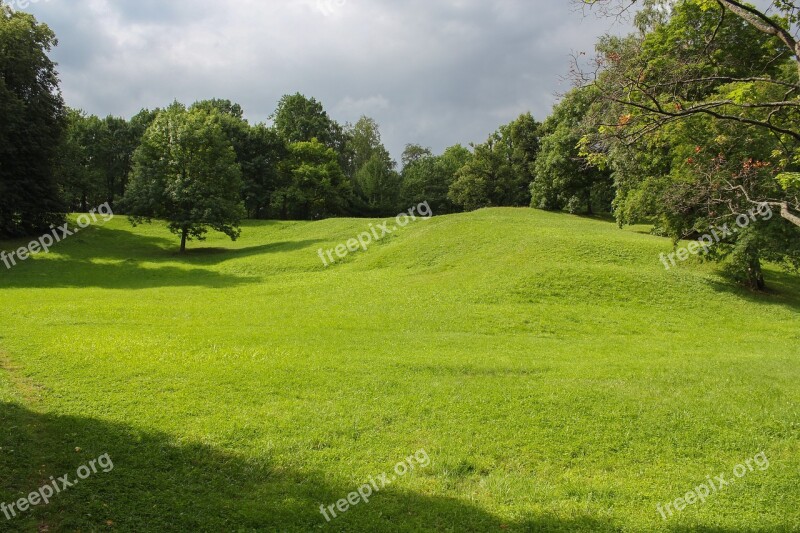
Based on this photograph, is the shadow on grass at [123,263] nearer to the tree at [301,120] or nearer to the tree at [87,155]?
the tree at [87,155]

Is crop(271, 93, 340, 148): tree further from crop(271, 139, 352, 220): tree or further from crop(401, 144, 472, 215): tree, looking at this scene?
crop(401, 144, 472, 215): tree

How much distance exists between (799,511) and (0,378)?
1598cm

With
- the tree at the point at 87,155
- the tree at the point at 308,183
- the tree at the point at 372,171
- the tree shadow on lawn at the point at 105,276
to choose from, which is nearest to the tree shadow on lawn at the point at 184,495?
the tree shadow on lawn at the point at 105,276

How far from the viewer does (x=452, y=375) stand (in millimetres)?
13742

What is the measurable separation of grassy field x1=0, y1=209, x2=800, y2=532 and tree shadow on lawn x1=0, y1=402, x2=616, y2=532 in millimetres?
36

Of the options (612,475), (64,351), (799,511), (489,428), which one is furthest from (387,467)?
(64,351)

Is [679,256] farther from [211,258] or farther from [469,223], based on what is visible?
[211,258]

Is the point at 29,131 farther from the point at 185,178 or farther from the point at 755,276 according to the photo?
the point at 755,276

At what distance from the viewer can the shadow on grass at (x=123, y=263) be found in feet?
99.0

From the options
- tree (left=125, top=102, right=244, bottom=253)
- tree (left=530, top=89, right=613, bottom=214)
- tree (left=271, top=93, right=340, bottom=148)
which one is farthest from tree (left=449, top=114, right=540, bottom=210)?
tree (left=125, top=102, right=244, bottom=253)

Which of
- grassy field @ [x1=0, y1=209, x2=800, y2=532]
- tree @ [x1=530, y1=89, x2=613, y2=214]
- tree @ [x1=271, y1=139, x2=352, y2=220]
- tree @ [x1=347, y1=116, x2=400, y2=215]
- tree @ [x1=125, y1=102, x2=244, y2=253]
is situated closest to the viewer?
grassy field @ [x1=0, y1=209, x2=800, y2=532]

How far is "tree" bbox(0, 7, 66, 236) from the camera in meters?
38.1

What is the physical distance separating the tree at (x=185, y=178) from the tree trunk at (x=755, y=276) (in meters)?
36.2

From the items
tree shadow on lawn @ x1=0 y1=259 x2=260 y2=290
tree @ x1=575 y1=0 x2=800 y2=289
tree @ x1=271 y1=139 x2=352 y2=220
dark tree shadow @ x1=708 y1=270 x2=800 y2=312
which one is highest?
tree @ x1=271 y1=139 x2=352 y2=220
